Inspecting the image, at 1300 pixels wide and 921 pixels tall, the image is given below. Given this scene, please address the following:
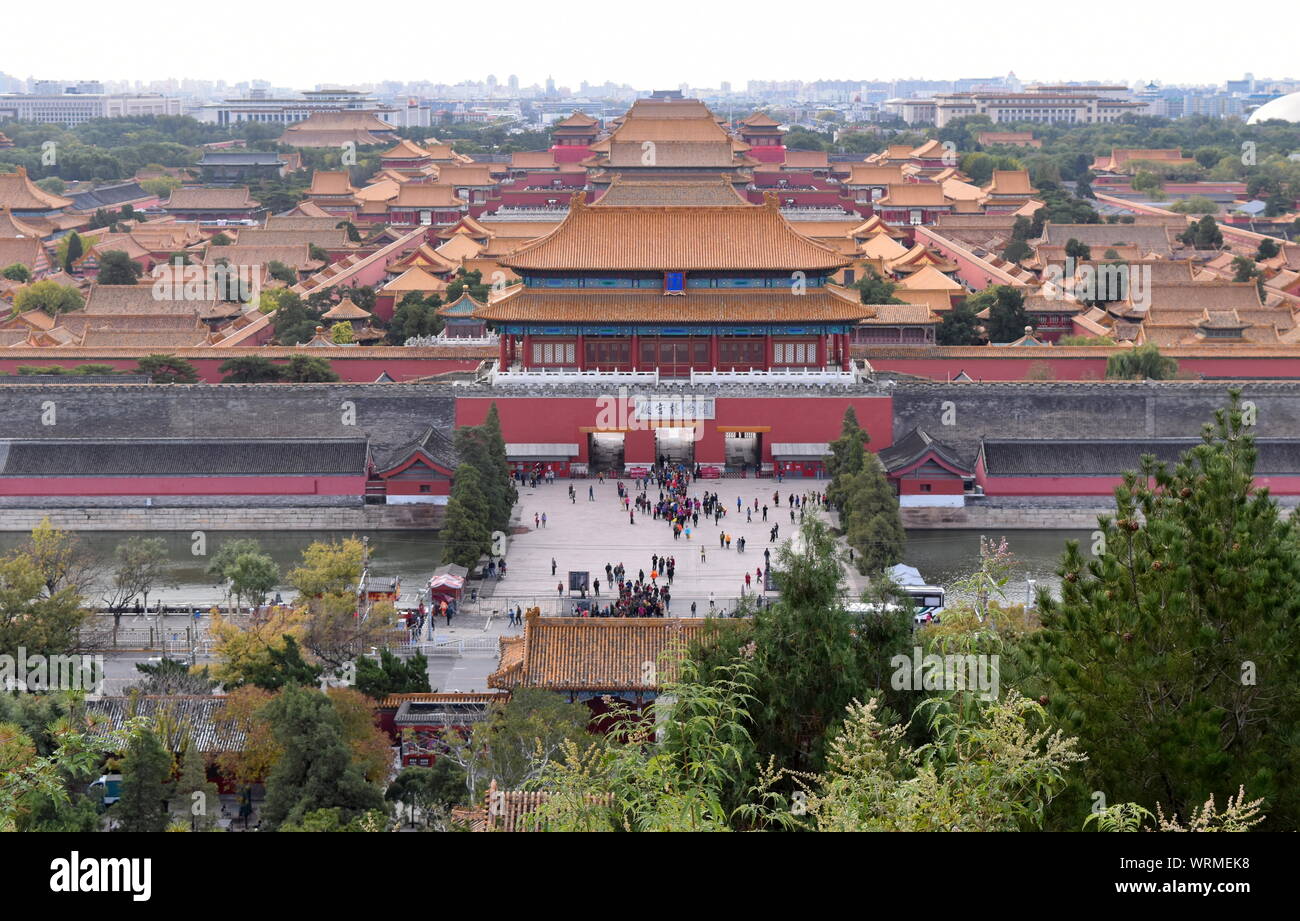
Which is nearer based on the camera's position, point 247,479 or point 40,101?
point 247,479

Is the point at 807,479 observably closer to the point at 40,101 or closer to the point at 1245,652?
the point at 1245,652

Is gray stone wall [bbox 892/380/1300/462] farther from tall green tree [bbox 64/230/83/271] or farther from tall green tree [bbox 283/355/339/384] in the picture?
tall green tree [bbox 64/230/83/271]

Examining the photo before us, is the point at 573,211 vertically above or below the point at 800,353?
above

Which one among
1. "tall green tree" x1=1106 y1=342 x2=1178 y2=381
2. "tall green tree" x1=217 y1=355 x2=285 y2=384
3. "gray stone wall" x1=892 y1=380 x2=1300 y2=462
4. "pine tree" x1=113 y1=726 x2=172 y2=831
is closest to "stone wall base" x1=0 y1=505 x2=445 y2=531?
"tall green tree" x1=217 y1=355 x2=285 y2=384

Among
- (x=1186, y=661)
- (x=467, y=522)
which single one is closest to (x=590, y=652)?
(x=467, y=522)

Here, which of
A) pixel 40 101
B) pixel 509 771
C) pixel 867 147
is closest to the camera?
pixel 509 771

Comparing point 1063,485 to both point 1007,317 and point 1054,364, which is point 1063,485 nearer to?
point 1054,364

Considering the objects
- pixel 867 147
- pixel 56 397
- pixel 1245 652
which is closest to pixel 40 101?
pixel 867 147
